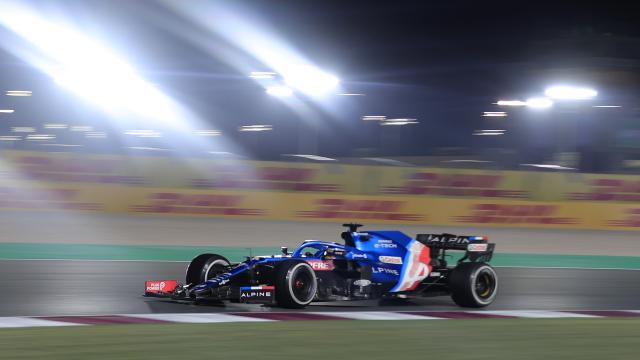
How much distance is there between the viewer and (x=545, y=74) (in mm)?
38469

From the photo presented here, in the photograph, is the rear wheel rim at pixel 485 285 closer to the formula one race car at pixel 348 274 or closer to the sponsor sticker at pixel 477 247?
the formula one race car at pixel 348 274

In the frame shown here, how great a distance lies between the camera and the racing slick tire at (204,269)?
341 inches

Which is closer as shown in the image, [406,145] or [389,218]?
[389,218]

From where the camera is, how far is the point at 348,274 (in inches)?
346

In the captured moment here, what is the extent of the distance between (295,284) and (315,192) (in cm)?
1134

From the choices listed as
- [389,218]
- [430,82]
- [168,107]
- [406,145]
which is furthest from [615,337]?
[406,145]

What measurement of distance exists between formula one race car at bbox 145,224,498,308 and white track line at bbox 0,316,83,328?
1466mm

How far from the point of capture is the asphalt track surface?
27.2 ft

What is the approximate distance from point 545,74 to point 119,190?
24850 millimetres

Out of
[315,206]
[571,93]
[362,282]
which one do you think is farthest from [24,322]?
[571,93]

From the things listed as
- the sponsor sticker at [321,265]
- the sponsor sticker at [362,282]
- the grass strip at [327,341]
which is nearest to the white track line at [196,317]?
the grass strip at [327,341]

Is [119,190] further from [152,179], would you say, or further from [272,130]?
[272,130]

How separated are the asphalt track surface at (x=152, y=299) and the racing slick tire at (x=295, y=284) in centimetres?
24

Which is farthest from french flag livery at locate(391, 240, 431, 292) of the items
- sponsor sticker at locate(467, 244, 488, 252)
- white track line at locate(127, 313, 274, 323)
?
white track line at locate(127, 313, 274, 323)
